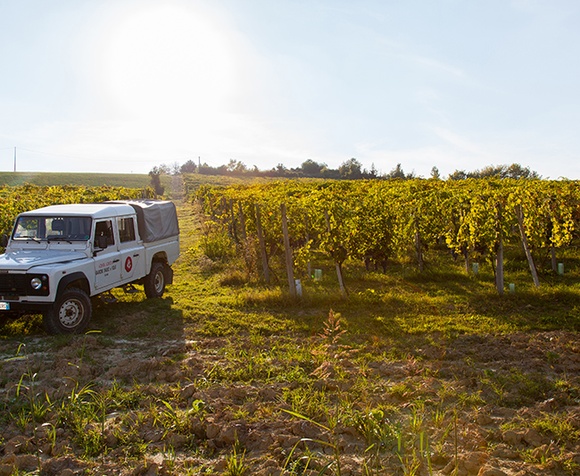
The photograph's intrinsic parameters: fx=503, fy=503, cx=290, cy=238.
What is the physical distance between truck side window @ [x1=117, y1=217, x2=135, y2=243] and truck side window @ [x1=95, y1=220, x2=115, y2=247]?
0.95 feet

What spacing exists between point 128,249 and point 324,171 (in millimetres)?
67918

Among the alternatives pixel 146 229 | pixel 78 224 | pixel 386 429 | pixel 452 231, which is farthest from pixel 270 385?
pixel 452 231

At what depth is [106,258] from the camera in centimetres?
870

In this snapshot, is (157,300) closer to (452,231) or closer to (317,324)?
(317,324)

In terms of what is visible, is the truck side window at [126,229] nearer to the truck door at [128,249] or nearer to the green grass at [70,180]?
the truck door at [128,249]

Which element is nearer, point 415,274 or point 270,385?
point 270,385

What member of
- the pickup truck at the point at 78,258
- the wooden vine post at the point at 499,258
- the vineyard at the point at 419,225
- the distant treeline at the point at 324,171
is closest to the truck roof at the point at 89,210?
the pickup truck at the point at 78,258

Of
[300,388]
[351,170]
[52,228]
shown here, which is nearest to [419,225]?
[300,388]

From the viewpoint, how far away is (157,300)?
1022 cm

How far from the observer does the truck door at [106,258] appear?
27.8ft

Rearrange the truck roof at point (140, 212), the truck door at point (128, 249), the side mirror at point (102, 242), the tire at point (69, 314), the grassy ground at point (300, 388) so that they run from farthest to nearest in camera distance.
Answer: the truck door at point (128, 249)
the truck roof at point (140, 212)
the side mirror at point (102, 242)
the tire at point (69, 314)
the grassy ground at point (300, 388)

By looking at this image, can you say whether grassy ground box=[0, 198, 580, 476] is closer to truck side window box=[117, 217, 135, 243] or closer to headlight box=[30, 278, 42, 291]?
headlight box=[30, 278, 42, 291]

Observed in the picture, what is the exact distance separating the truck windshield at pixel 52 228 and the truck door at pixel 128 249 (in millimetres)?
789

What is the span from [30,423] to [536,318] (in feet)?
25.3
